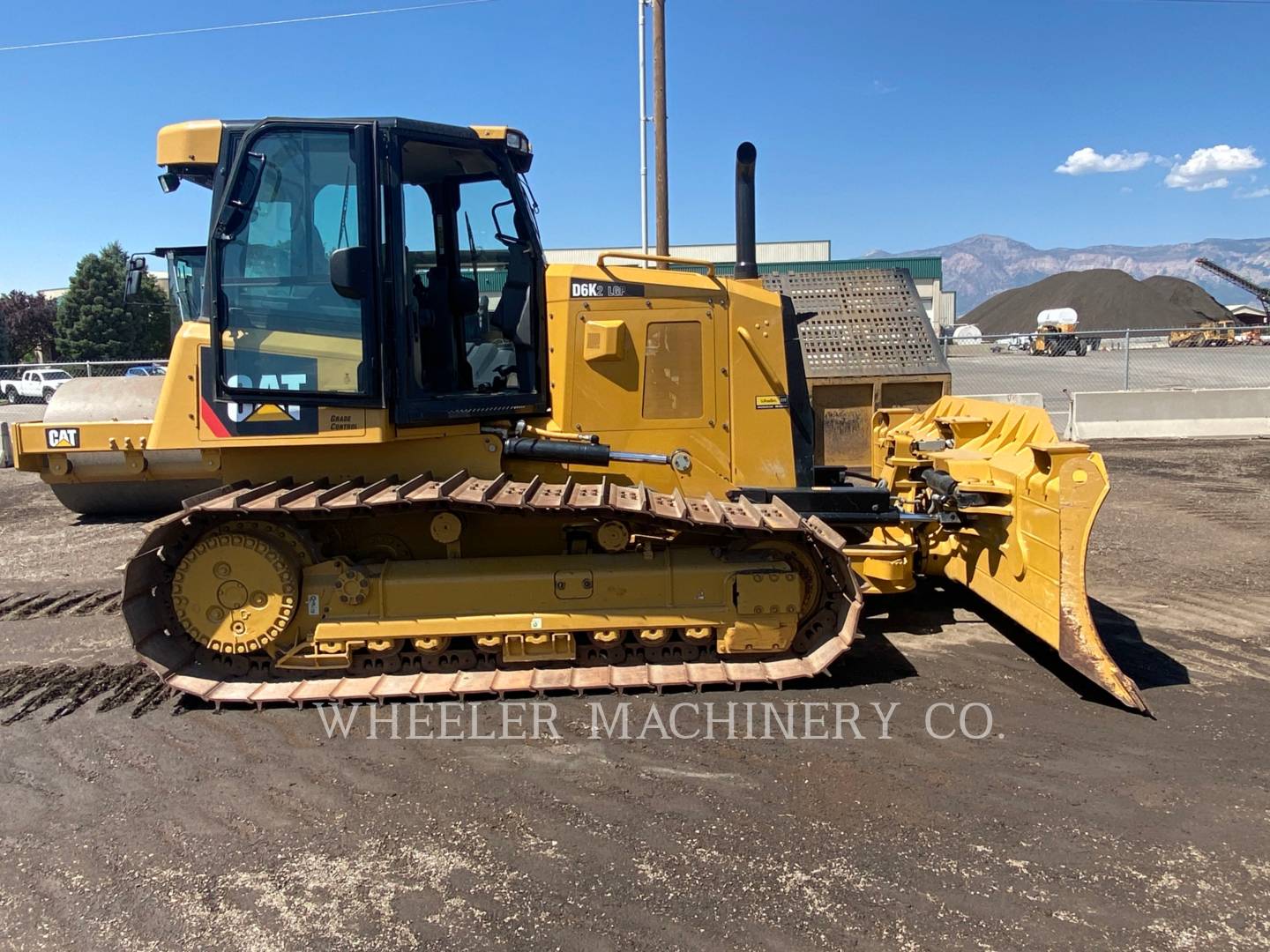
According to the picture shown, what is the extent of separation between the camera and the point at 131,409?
8.98 metres

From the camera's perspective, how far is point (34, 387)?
28203 millimetres

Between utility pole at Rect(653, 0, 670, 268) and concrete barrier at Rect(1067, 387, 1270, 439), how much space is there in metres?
7.71

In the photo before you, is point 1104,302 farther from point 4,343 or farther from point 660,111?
point 4,343

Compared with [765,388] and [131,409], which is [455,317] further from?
[131,409]

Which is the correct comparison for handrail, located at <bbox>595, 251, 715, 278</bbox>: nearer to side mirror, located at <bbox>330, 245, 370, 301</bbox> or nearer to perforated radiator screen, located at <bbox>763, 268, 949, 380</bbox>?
side mirror, located at <bbox>330, 245, 370, 301</bbox>

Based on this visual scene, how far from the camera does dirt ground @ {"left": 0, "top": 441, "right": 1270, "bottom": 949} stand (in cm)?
269

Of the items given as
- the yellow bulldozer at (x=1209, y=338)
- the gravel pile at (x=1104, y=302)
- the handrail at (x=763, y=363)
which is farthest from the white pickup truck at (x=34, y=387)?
the gravel pile at (x=1104, y=302)

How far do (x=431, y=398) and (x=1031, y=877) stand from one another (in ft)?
11.3

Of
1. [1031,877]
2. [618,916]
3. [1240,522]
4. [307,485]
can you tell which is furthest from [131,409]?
[1240,522]

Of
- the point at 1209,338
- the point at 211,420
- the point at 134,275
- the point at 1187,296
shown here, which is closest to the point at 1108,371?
the point at 134,275

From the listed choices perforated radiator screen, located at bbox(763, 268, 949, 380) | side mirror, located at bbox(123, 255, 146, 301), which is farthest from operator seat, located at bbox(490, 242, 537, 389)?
perforated radiator screen, located at bbox(763, 268, 949, 380)

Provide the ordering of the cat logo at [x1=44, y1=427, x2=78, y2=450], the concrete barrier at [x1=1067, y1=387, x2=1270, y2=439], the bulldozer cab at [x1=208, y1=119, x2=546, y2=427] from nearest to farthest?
1. the bulldozer cab at [x1=208, y1=119, x2=546, y2=427]
2. the cat logo at [x1=44, y1=427, x2=78, y2=450]
3. the concrete barrier at [x1=1067, y1=387, x2=1270, y2=439]

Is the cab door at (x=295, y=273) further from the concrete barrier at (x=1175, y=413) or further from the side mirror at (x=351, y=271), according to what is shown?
the concrete barrier at (x=1175, y=413)

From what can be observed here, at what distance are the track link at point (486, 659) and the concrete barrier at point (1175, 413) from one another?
11.9 meters
